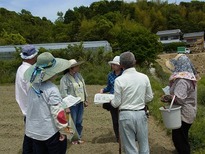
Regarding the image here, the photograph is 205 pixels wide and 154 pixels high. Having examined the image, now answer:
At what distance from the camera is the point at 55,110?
9.23 feet

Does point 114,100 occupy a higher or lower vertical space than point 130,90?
lower

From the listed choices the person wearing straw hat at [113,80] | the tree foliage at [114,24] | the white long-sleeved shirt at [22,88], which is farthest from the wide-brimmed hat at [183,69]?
the tree foliage at [114,24]

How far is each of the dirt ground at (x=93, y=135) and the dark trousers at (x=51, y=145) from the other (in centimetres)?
144

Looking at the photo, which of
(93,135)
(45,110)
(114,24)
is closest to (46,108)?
(45,110)

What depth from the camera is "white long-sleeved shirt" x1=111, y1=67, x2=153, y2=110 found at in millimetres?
3295

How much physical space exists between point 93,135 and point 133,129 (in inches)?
78.6

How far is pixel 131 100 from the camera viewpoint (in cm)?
332

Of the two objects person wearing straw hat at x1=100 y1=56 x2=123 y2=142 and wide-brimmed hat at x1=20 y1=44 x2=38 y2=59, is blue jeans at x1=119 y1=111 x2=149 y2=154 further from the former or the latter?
wide-brimmed hat at x1=20 y1=44 x2=38 y2=59

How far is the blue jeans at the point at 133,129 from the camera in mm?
3309

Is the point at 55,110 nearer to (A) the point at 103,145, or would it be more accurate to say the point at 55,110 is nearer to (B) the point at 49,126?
(B) the point at 49,126

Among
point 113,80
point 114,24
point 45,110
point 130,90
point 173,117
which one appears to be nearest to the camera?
point 45,110

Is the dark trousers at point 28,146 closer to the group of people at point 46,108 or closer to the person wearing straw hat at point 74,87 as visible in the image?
the group of people at point 46,108

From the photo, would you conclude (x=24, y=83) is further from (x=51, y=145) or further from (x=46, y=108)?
(x=51, y=145)

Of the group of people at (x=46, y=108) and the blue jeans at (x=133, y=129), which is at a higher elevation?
the group of people at (x=46, y=108)
